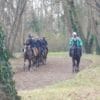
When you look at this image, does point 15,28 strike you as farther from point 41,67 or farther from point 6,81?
point 6,81

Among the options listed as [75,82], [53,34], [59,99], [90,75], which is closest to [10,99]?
[59,99]

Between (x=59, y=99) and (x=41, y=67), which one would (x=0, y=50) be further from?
(x=41, y=67)

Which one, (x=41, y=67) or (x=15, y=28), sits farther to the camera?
(x=15, y=28)

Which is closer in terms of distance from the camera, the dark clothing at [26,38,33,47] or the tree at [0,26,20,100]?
the tree at [0,26,20,100]

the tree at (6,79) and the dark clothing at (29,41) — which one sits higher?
the tree at (6,79)

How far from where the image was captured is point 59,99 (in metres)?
14.4

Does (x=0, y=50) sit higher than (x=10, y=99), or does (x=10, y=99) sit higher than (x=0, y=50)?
(x=0, y=50)

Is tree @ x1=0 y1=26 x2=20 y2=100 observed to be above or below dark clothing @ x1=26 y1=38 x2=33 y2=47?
above

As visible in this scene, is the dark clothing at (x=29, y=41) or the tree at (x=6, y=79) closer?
the tree at (x=6, y=79)

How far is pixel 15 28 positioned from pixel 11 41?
4.19 ft

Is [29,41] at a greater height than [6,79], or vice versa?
[6,79]

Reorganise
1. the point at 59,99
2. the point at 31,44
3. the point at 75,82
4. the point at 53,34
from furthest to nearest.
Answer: the point at 53,34, the point at 31,44, the point at 75,82, the point at 59,99

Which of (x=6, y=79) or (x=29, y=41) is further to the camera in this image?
(x=29, y=41)

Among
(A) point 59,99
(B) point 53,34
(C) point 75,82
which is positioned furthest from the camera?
(B) point 53,34
